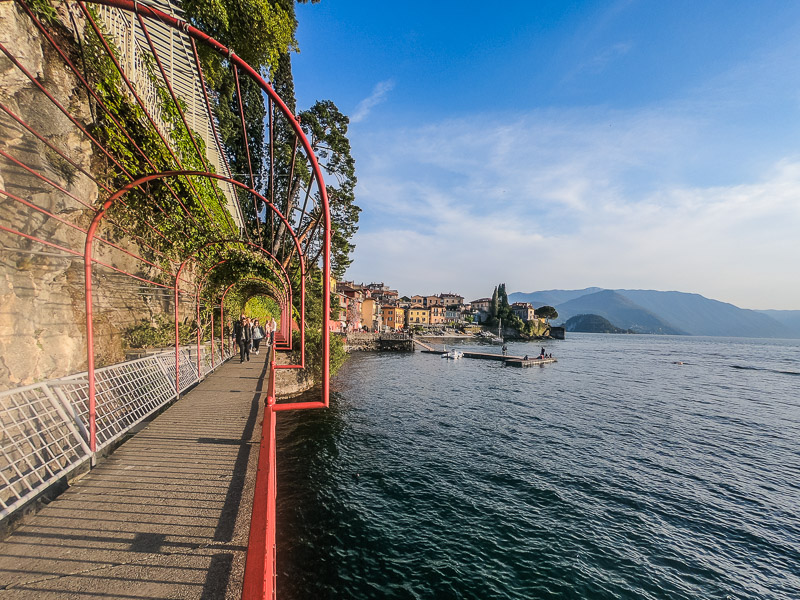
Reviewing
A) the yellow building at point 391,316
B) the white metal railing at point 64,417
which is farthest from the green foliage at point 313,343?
the yellow building at point 391,316

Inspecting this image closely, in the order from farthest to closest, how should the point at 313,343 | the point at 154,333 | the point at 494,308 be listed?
1. the point at 494,308
2. the point at 313,343
3. the point at 154,333

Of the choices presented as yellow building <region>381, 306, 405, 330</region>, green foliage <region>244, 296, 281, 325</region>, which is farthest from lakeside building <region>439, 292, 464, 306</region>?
green foliage <region>244, 296, 281, 325</region>

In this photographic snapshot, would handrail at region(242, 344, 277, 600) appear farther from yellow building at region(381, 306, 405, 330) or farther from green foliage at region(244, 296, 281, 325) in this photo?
yellow building at region(381, 306, 405, 330)

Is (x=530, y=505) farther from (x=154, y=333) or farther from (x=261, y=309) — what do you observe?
(x=261, y=309)

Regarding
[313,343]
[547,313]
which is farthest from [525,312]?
[313,343]

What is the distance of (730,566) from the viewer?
746 centimetres

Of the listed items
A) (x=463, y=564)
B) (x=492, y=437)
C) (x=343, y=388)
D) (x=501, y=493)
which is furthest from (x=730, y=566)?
(x=343, y=388)

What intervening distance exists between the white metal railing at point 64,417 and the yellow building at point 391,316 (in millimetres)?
85279

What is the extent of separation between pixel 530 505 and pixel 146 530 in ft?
30.0

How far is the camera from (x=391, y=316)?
95438 mm

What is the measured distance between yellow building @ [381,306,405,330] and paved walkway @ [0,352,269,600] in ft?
289

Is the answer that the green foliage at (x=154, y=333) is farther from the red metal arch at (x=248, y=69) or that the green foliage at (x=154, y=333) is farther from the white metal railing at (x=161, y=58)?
the red metal arch at (x=248, y=69)

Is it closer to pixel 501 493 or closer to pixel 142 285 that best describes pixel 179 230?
pixel 142 285

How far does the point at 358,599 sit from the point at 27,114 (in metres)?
9.62
